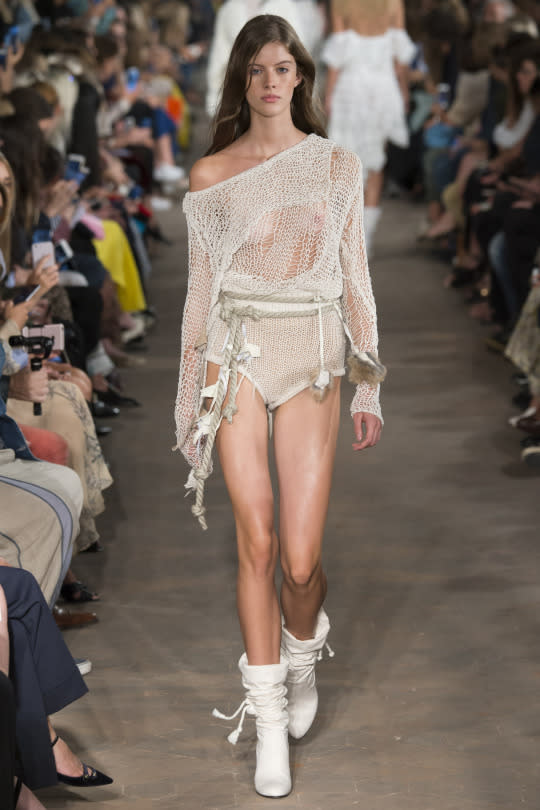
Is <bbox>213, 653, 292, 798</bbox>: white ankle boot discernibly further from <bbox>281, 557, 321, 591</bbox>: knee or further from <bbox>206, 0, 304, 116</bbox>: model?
<bbox>206, 0, 304, 116</bbox>: model

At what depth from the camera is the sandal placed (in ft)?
12.6

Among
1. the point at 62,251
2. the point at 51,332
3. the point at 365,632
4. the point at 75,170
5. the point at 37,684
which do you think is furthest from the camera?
the point at 75,170

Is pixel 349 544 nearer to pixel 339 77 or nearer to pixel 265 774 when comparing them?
pixel 265 774

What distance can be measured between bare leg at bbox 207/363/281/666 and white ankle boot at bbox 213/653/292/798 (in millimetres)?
30

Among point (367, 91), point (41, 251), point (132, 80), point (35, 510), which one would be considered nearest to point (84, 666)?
point (35, 510)

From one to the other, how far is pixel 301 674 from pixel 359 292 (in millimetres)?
841

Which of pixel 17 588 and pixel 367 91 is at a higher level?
pixel 17 588

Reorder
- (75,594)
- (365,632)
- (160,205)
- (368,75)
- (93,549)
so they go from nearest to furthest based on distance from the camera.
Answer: (365,632), (75,594), (93,549), (368,75), (160,205)

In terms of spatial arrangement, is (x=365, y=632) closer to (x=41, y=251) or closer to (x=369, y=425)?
(x=369, y=425)

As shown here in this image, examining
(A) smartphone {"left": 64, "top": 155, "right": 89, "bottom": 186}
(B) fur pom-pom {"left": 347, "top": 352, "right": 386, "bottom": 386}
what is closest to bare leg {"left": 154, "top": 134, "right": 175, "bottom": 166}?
(A) smartphone {"left": 64, "top": 155, "right": 89, "bottom": 186}

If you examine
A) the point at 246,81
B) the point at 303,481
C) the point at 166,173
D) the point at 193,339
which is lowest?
the point at 166,173

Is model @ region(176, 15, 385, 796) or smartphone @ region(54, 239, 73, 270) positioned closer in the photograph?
model @ region(176, 15, 385, 796)

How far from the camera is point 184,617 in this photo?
3.73 m

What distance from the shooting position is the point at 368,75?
8.04 meters
